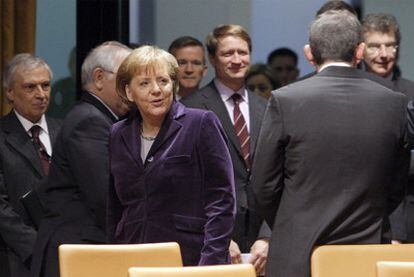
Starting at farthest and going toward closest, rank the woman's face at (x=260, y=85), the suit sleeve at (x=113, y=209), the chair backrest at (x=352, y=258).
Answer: the woman's face at (x=260, y=85)
the suit sleeve at (x=113, y=209)
the chair backrest at (x=352, y=258)

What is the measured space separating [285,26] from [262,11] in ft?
0.56

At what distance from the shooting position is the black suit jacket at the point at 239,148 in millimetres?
5777

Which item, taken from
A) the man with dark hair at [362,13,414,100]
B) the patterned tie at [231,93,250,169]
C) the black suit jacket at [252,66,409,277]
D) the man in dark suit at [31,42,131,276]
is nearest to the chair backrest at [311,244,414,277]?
the black suit jacket at [252,66,409,277]

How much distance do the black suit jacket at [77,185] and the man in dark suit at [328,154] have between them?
0.97 m

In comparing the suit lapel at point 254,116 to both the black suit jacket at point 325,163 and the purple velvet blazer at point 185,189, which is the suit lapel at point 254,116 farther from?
the black suit jacket at point 325,163

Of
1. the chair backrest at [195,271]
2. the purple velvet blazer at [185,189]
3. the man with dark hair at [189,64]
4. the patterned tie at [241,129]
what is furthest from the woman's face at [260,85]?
the chair backrest at [195,271]

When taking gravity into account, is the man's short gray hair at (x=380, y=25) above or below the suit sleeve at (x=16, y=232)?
above

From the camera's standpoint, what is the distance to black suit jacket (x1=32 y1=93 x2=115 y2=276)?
5.02m

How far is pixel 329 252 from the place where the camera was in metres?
3.98

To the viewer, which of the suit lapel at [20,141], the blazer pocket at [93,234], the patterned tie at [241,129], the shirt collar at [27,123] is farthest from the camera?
the shirt collar at [27,123]

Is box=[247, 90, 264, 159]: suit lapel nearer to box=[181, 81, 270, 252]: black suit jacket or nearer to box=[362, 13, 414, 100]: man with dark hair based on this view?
box=[181, 81, 270, 252]: black suit jacket

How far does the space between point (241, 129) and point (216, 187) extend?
1407 mm

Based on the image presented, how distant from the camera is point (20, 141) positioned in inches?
238

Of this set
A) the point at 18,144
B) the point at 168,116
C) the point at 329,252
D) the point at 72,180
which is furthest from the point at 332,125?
the point at 18,144
